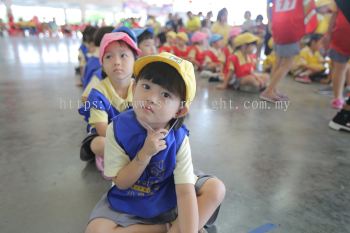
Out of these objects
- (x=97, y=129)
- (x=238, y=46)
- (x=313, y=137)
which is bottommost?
(x=313, y=137)

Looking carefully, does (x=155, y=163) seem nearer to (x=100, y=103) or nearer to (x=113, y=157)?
(x=113, y=157)

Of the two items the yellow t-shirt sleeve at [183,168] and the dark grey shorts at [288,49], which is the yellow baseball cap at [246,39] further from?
the yellow t-shirt sleeve at [183,168]

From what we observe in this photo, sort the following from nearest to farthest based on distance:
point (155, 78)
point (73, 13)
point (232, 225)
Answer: point (155, 78), point (232, 225), point (73, 13)

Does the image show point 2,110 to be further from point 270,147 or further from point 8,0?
point 8,0

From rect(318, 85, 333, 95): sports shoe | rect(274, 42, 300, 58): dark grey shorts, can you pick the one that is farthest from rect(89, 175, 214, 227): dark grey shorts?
rect(318, 85, 333, 95): sports shoe

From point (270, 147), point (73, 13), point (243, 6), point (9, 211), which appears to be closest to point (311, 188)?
point (270, 147)

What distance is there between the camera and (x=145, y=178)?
2.86ft

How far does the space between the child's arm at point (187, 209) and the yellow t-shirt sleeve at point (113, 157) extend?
18 centimetres

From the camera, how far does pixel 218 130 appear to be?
202 centimetres

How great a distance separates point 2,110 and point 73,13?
15.2 metres

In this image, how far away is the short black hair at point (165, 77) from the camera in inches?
30.0

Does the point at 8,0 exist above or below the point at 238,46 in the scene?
above

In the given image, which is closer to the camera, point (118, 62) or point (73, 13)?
point (118, 62)

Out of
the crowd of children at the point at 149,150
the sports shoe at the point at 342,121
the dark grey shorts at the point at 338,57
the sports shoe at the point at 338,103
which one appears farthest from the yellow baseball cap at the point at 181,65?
the sports shoe at the point at 338,103
